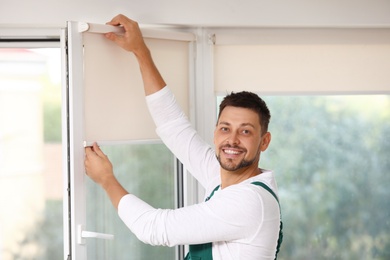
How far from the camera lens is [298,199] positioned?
358cm

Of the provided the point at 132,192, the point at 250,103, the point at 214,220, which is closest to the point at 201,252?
the point at 214,220

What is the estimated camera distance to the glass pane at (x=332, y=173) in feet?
11.7

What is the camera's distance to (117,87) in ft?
10.00

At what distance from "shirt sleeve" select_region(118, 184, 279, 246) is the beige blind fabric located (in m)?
0.55

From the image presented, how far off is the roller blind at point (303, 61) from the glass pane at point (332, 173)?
8cm

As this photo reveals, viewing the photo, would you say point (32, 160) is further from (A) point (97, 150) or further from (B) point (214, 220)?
(B) point (214, 220)

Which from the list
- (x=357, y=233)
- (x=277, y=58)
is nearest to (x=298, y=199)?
(x=357, y=233)

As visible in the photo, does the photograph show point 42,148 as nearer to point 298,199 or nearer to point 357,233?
point 298,199

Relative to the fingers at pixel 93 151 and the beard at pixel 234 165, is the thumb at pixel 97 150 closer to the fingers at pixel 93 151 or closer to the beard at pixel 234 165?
the fingers at pixel 93 151

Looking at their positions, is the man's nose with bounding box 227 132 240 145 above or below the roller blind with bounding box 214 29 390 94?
below

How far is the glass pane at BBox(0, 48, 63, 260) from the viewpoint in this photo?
3365 mm

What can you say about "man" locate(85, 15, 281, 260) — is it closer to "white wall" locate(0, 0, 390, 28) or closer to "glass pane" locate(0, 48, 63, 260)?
"white wall" locate(0, 0, 390, 28)

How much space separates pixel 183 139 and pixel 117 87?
34cm

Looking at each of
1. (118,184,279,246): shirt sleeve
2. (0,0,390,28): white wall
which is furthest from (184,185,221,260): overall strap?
(0,0,390,28): white wall
